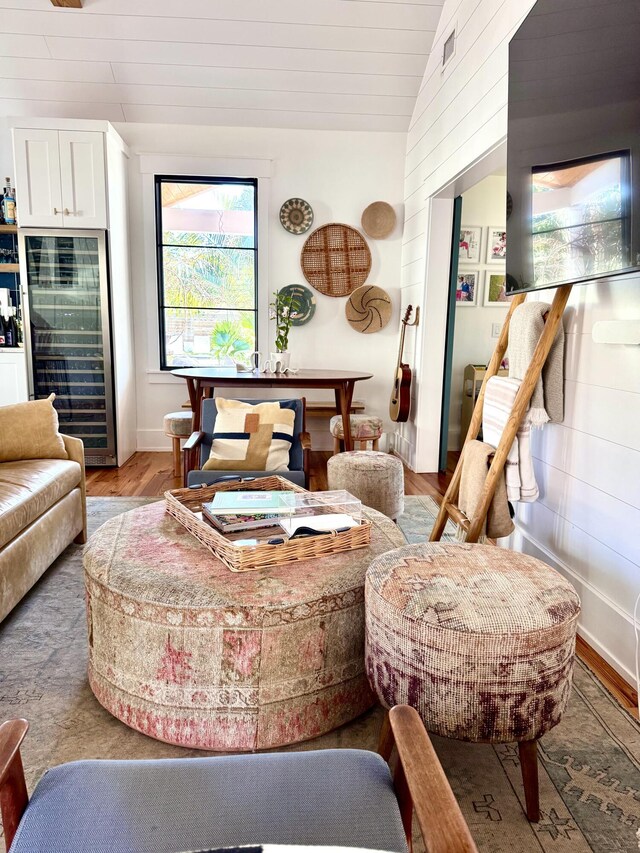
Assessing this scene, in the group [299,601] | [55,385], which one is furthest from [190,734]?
[55,385]

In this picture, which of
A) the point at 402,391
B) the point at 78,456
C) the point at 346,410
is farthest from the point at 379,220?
the point at 78,456

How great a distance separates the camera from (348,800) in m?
0.85

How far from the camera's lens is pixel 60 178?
4.20 meters

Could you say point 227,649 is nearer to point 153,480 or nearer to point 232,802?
point 232,802

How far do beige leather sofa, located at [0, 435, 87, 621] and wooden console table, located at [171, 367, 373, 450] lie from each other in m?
1.20

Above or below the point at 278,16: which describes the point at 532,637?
below

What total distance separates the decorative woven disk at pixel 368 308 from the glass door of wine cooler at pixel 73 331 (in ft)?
6.80

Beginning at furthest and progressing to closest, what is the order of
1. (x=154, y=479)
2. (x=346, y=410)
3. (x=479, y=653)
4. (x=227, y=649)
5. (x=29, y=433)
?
1. (x=154, y=479)
2. (x=346, y=410)
3. (x=29, y=433)
4. (x=227, y=649)
5. (x=479, y=653)

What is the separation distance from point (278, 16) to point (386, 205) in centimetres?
164

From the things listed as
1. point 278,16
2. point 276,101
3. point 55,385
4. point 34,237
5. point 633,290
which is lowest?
point 55,385

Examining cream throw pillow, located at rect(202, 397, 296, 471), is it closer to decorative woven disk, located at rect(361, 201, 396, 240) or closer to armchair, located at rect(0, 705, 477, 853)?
armchair, located at rect(0, 705, 477, 853)

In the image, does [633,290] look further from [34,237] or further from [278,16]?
[34,237]

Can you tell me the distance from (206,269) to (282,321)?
0.94 meters

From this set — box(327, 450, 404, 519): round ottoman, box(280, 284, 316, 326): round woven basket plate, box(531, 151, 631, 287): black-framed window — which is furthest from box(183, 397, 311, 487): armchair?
box(280, 284, 316, 326): round woven basket plate
